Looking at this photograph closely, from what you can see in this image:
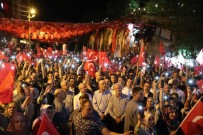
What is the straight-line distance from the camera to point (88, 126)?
17.2 feet

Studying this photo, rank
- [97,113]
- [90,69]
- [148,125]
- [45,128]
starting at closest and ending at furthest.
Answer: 1. [45,128]
2. [97,113]
3. [148,125]
4. [90,69]

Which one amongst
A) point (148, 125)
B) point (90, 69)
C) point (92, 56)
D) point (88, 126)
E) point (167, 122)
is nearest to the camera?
point (88, 126)

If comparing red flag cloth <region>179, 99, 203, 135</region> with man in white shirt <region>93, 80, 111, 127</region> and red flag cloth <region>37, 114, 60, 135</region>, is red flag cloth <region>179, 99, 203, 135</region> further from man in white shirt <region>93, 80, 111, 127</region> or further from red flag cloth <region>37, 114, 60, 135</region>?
man in white shirt <region>93, 80, 111, 127</region>

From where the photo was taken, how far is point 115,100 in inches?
314

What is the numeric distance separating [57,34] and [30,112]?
13.7 m

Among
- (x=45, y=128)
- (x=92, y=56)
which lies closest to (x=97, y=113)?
(x=45, y=128)

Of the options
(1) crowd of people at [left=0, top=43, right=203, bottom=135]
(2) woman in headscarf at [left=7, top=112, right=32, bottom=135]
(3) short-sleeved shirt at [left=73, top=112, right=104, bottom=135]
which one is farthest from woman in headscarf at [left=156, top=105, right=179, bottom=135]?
(2) woman in headscarf at [left=7, top=112, right=32, bottom=135]

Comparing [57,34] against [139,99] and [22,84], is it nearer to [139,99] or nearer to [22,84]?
[22,84]

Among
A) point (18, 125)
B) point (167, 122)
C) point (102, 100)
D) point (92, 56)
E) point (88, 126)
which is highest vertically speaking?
point (92, 56)

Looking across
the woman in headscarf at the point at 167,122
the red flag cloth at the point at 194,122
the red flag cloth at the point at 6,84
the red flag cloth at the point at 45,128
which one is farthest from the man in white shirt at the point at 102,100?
the red flag cloth at the point at 45,128

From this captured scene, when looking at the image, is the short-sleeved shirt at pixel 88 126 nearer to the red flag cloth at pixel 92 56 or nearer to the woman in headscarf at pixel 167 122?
the woman in headscarf at pixel 167 122

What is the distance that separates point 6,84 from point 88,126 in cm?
343

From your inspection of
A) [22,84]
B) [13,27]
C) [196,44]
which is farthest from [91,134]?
[196,44]

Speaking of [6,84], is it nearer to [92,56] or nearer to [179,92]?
[179,92]
